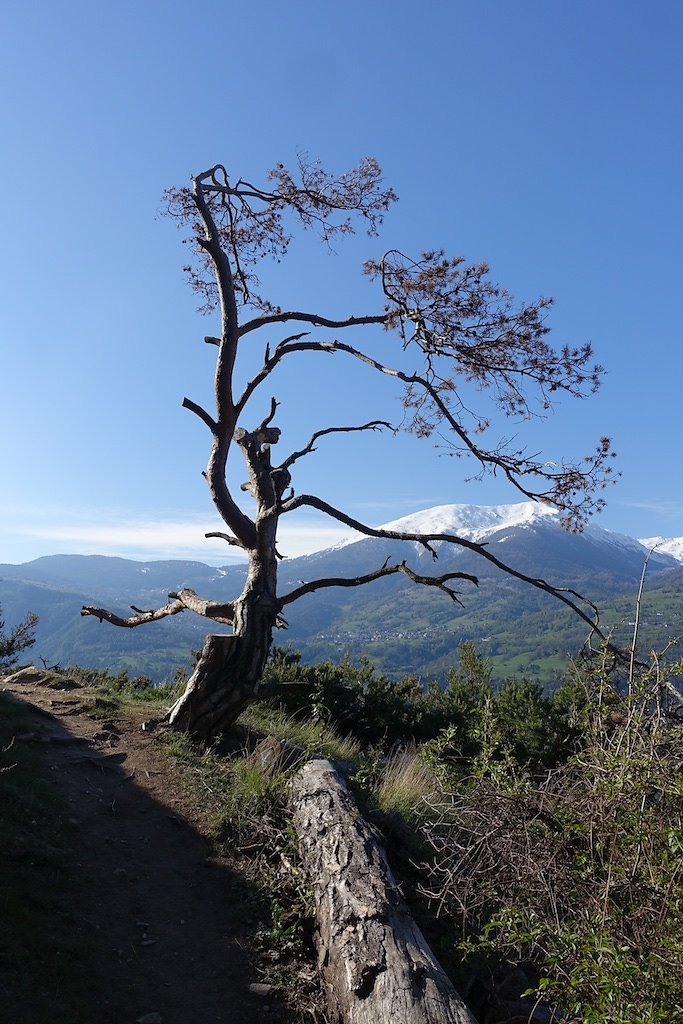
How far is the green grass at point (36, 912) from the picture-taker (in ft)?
12.5

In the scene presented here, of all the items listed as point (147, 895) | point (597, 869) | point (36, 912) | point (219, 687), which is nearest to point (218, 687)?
point (219, 687)

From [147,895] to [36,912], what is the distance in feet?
3.38

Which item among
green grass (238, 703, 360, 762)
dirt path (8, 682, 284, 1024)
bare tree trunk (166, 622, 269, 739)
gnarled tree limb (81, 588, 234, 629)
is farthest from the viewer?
gnarled tree limb (81, 588, 234, 629)

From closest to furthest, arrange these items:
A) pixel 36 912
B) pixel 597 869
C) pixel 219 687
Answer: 1. pixel 597 869
2. pixel 36 912
3. pixel 219 687

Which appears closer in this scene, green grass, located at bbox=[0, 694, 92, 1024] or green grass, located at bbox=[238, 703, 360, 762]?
green grass, located at bbox=[0, 694, 92, 1024]

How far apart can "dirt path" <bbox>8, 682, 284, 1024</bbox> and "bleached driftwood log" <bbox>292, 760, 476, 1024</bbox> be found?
0.55 m

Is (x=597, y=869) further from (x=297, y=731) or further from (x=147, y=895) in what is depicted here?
(x=297, y=731)

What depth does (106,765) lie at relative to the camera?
299 inches

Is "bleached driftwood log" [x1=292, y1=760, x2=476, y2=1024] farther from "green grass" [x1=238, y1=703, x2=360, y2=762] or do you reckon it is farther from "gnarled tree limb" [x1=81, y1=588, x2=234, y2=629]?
"gnarled tree limb" [x1=81, y1=588, x2=234, y2=629]

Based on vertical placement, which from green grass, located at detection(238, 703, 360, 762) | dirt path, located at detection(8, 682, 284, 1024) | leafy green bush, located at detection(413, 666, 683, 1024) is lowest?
dirt path, located at detection(8, 682, 284, 1024)

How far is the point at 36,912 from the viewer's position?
182 inches

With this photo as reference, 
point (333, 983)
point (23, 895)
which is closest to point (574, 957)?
point (333, 983)

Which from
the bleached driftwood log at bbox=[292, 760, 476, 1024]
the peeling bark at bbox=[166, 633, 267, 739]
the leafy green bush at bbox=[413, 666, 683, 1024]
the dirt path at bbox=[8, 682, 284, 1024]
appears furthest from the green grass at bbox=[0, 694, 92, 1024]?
the leafy green bush at bbox=[413, 666, 683, 1024]

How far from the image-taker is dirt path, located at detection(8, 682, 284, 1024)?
4.31 meters
